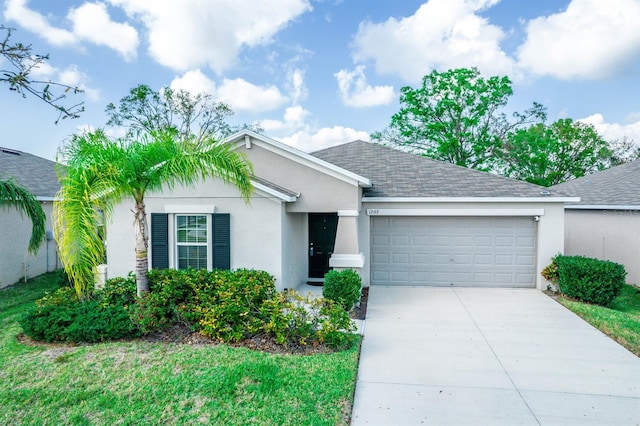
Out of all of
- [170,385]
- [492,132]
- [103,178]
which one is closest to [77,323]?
[103,178]

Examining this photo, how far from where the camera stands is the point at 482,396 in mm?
4914

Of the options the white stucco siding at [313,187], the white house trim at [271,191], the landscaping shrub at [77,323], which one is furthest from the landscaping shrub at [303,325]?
the white stucco siding at [313,187]

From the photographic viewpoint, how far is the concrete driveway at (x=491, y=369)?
4.53 metres

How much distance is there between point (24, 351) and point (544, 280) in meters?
12.5

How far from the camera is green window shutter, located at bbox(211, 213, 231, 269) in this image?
9.21m

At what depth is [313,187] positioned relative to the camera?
1010 cm

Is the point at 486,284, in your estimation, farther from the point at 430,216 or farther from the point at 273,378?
the point at 273,378

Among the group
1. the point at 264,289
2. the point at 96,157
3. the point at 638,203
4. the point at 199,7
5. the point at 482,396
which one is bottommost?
the point at 482,396

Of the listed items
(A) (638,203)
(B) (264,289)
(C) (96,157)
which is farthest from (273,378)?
(A) (638,203)

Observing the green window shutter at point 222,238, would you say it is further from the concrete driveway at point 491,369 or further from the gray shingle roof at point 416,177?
the gray shingle roof at point 416,177

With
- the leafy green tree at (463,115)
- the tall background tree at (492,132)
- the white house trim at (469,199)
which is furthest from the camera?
the leafy green tree at (463,115)

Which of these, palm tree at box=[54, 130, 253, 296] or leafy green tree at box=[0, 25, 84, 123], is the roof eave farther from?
leafy green tree at box=[0, 25, 84, 123]

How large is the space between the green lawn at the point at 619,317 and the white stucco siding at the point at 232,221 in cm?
713

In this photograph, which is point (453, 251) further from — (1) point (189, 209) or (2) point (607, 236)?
(1) point (189, 209)
